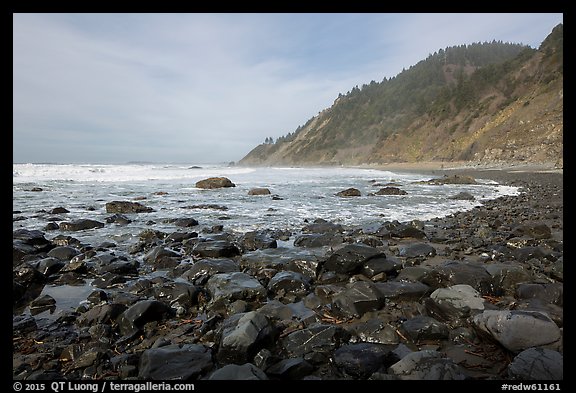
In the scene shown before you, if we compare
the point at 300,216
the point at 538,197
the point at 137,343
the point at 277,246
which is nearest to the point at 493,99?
the point at 538,197

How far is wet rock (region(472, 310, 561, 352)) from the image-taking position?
3.14 metres

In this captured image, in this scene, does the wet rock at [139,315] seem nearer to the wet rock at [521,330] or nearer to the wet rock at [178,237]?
the wet rock at [521,330]

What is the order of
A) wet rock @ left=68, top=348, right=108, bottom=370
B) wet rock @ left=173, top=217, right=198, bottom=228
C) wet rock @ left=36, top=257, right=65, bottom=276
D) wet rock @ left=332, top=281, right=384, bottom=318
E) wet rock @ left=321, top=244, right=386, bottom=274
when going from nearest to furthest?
wet rock @ left=68, top=348, right=108, bottom=370 → wet rock @ left=332, top=281, right=384, bottom=318 → wet rock @ left=321, top=244, right=386, bottom=274 → wet rock @ left=36, top=257, right=65, bottom=276 → wet rock @ left=173, top=217, right=198, bottom=228

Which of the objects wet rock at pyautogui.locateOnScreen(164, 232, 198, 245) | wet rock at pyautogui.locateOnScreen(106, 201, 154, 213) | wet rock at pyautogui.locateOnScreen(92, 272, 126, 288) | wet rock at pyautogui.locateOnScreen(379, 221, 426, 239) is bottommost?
wet rock at pyautogui.locateOnScreen(379, 221, 426, 239)

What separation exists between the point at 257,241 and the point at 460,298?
504 centimetres

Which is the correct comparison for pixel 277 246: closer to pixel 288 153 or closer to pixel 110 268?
pixel 110 268

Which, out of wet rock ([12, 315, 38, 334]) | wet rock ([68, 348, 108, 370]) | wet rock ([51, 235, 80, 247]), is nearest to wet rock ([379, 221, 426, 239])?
wet rock ([68, 348, 108, 370])

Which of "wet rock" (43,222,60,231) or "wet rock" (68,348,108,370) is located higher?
"wet rock" (43,222,60,231)

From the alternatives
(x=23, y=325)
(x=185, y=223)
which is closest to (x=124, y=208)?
(x=185, y=223)

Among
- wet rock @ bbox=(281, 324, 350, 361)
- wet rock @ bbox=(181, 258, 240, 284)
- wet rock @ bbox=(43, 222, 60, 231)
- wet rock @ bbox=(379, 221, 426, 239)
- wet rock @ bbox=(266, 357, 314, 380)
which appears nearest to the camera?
wet rock @ bbox=(266, 357, 314, 380)

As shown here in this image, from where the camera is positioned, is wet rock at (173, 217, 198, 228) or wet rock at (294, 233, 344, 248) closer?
wet rock at (294, 233, 344, 248)

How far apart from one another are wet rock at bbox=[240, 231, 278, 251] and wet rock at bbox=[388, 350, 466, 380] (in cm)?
515

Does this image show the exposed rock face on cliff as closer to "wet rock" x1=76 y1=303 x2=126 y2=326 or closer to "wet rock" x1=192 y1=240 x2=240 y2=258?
"wet rock" x1=192 y1=240 x2=240 y2=258

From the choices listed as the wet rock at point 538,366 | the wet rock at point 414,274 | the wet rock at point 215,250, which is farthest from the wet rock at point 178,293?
the wet rock at point 538,366
